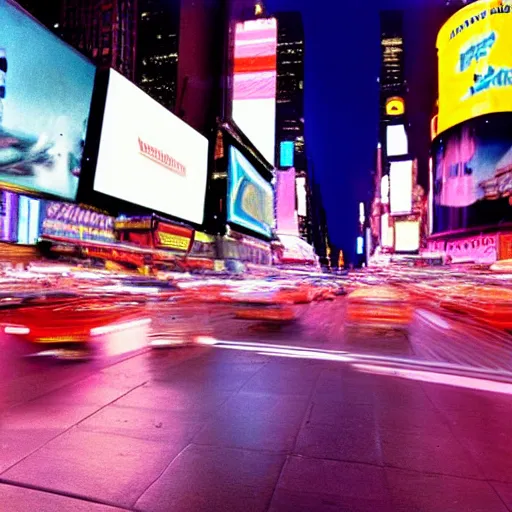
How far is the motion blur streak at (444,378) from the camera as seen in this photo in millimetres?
5250

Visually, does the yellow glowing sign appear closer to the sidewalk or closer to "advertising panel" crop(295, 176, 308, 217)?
"advertising panel" crop(295, 176, 308, 217)

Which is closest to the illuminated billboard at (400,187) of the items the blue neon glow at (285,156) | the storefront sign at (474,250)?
the storefront sign at (474,250)

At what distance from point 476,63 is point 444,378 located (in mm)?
58779

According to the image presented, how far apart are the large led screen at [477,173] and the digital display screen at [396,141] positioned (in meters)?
20.9

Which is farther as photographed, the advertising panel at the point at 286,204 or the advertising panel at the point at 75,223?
the advertising panel at the point at 286,204

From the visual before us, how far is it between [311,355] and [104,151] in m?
17.9

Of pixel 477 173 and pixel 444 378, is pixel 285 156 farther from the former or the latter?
pixel 444 378

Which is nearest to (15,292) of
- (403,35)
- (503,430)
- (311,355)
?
(311,355)

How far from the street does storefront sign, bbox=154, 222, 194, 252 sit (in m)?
19.3

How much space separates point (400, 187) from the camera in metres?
73.0

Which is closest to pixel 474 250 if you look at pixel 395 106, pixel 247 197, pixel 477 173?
pixel 477 173

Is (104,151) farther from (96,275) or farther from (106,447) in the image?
(106,447)

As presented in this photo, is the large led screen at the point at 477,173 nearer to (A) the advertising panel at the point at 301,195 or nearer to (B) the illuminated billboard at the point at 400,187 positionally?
(B) the illuminated billboard at the point at 400,187

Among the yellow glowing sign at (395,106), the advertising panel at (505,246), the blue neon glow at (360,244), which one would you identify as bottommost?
the advertising panel at (505,246)
